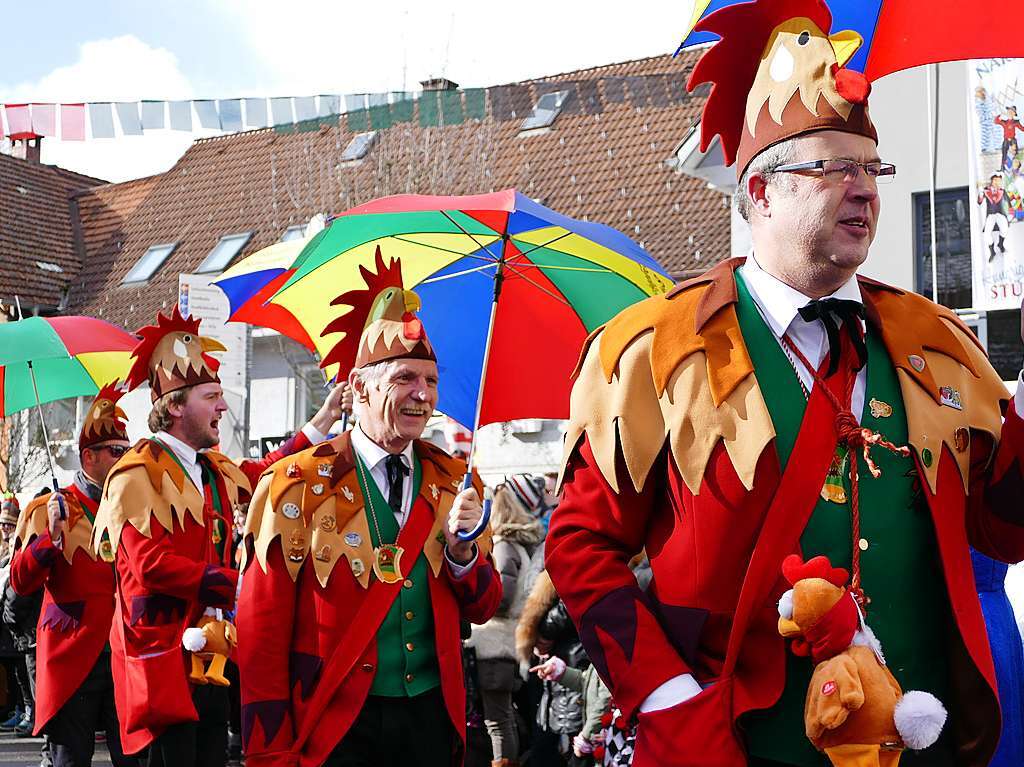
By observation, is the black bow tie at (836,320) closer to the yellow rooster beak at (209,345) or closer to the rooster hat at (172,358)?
the rooster hat at (172,358)

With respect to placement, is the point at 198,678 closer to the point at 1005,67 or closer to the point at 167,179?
the point at 1005,67

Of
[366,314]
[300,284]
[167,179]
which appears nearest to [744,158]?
[366,314]

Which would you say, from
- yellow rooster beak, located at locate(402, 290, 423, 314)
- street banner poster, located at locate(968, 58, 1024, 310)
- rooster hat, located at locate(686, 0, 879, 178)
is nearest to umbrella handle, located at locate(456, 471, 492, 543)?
yellow rooster beak, located at locate(402, 290, 423, 314)

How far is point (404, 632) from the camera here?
4.91 metres

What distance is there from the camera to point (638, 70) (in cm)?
2702

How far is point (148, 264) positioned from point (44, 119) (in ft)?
38.0

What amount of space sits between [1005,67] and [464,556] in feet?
21.5

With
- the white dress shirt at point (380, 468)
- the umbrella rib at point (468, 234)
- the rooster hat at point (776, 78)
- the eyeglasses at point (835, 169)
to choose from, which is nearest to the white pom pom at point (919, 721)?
the eyeglasses at point (835, 169)

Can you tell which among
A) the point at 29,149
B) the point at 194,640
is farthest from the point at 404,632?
the point at 29,149

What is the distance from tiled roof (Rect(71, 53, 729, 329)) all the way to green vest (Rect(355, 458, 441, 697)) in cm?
1729

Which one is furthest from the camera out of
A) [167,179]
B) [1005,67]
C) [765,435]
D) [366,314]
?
[167,179]

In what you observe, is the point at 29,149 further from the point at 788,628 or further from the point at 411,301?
the point at 788,628

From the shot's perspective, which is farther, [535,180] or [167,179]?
[167,179]

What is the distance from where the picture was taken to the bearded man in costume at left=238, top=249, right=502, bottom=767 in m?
4.77
